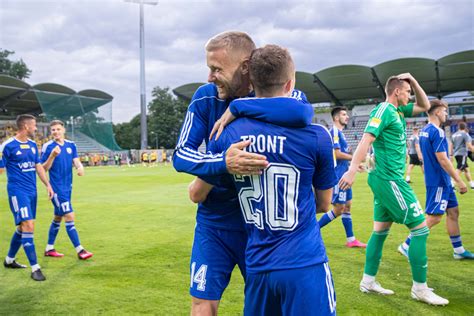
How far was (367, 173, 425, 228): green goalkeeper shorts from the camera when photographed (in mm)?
4262

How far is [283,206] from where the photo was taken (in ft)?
6.51

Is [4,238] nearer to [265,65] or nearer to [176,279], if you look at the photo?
[176,279]

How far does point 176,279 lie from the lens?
210 inches

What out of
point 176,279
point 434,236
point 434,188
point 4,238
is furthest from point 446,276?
point 4,238

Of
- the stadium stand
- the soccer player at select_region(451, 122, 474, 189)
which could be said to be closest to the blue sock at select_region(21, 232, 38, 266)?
the soccer player at select_region(451, 122, 474, 189)

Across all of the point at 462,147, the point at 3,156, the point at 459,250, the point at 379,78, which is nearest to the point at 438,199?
the point at 459,250

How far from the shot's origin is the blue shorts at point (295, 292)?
1932 millimetres

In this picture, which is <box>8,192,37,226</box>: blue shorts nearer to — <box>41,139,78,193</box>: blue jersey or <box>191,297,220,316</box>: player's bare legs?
<box>41,139,78,193</box>: blue jersey

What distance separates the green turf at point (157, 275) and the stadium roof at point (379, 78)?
35848mm

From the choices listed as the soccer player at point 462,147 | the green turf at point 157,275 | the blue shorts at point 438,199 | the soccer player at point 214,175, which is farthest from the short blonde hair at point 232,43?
the soccer player at point 462,147

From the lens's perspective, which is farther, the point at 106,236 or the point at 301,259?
the point at 106,236

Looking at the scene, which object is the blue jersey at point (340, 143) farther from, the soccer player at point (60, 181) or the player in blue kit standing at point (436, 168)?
the soccer player at point (60, 181)

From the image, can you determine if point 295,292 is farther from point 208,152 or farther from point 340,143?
point 340,143

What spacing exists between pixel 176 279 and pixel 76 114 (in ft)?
140
